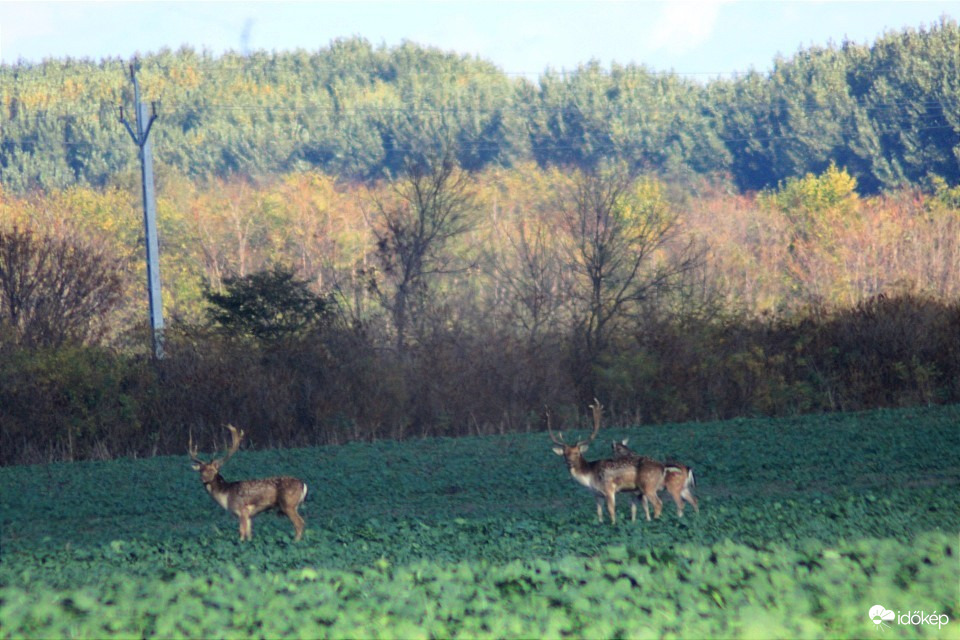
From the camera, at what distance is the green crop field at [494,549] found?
8336 mm

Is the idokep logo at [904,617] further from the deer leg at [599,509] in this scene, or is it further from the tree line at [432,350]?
the tree line at [432,350]

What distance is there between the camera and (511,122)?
290 feet

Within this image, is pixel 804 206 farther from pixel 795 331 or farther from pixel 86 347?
pixel 86 347

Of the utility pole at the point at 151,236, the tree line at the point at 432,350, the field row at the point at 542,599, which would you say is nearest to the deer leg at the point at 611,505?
the field row at the point at 542,599

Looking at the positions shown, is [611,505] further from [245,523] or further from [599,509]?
[245,523]

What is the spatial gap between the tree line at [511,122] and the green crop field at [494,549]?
52003 mm

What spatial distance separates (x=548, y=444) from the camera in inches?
1021

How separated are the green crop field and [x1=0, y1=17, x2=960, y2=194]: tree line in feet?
171

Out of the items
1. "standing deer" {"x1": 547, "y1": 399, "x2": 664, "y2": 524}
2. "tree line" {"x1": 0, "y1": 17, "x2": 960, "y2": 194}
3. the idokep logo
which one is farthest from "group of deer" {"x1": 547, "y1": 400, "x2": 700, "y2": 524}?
"tree line" {"x1": 0, "y1": 17, "x2": 960, "y2": 194}

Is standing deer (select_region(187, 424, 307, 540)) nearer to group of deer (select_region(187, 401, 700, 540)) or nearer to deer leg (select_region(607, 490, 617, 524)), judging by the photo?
group of deer (select_region(187, 401, 700, 540))

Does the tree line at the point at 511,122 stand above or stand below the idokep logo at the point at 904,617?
above

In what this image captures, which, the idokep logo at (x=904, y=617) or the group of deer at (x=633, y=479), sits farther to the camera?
the group of deer at (x=633, y=479)

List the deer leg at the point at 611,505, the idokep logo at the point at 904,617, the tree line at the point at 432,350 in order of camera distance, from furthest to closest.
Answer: the tree line at the point at 432,350, the deer leg at the point at 611,505, the idokep logo at the point at 904,617

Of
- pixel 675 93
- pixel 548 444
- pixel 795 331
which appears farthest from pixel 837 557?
pixel 675 93
